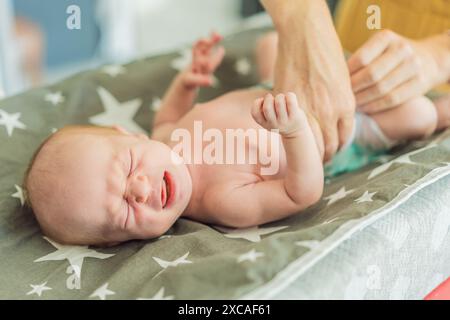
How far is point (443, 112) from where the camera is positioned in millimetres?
1190

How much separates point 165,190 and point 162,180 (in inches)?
0.8

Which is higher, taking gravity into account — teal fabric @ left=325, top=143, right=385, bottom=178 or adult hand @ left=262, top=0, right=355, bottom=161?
adult hand @ left=262, top=0, right=355, bottom=161

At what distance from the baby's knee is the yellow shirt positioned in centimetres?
22

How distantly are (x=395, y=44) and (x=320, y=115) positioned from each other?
0.68 feet

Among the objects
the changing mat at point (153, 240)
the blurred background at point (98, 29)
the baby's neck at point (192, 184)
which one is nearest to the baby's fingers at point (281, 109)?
the changing mat at point (153, 240)

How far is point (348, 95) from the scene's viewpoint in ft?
3.38

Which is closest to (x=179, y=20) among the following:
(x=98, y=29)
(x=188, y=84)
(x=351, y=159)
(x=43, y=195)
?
(x=98, y=29)

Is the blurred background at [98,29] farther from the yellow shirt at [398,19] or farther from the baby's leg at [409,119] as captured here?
the baby's leg at [409,119]

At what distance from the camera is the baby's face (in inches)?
36.3

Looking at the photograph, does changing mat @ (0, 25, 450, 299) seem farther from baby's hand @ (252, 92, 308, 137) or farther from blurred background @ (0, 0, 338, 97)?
blurred background @ (0, 0, 338, 97)

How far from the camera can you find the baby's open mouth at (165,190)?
37.9 inches

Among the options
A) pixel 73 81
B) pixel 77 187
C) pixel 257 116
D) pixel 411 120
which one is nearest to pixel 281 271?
pixel 257 116

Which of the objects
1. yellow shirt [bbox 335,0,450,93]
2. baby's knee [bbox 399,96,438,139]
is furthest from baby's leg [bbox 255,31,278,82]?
baby's knee [bbox 399,96,438,139]
